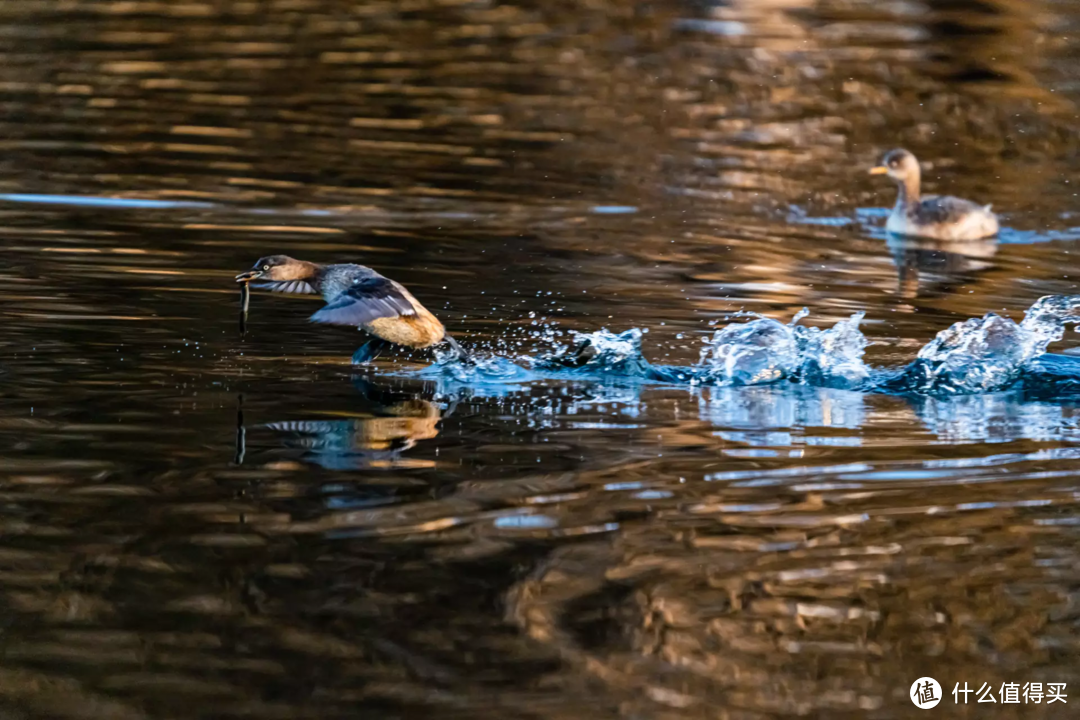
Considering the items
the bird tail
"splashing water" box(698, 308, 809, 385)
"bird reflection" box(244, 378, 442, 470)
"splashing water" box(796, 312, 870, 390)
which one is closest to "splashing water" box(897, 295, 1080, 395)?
"splashing water" box(796, 312, 870, 390)

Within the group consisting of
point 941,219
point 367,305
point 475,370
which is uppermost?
point 941,219

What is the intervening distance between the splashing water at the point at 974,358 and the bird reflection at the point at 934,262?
2.85 metres

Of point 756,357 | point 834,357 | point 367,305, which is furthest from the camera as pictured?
point 834,357

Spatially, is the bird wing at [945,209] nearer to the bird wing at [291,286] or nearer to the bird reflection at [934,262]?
the bird reflection at [934,262]

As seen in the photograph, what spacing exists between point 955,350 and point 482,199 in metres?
7.35

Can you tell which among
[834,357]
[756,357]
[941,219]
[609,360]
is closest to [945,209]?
[941,219]

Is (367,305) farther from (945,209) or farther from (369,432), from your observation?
(945,209)

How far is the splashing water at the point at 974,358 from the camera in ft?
30.9

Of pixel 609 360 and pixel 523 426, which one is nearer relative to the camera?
pixel 523 426

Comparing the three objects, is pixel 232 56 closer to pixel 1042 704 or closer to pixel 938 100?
pixel 938 100

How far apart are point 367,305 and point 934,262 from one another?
750cm

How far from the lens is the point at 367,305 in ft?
28.9

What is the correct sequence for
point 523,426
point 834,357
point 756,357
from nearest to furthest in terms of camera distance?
point 523,426 → point 756,357 → point 834,357

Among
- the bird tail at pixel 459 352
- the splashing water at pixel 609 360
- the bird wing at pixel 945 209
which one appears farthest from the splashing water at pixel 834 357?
the bird wing at pixel 945 209
